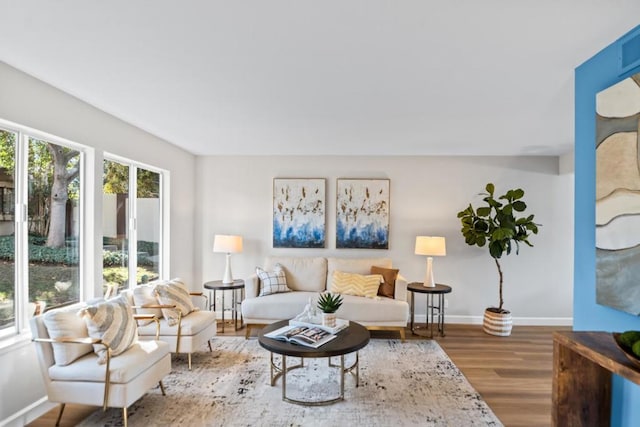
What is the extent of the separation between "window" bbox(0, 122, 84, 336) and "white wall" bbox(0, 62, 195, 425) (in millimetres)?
132

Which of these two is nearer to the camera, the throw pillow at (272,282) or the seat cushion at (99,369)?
the seat cushion at (99,369)

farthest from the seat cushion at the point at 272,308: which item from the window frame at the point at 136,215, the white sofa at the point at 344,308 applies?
the window frame at the point at 136,215

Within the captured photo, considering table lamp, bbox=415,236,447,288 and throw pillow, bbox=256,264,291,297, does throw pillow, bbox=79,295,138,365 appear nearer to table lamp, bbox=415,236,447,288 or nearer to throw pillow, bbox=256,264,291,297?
throw pillow, bbox=256,264,291,297

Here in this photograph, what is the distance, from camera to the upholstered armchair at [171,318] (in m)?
3.64

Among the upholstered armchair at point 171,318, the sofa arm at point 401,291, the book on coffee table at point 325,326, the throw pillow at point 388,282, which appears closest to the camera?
the book on coffee table at point 325,326

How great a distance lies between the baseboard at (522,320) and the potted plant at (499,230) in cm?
42

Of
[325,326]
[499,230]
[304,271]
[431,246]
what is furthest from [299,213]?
[499,230]

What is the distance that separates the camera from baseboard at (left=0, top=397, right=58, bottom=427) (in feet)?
8.30

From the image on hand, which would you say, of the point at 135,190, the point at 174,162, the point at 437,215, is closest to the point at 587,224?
the point at 437,215

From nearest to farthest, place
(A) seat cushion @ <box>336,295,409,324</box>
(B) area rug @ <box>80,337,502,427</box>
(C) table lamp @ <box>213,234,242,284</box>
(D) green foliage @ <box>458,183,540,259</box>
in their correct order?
(B) area rug @ <box>80,337,502,427</box>
(A) seat cushion @ <box>336,295,409,324</box>
(D) green foliage @ <box>458,183,540,259</box>
(C) table lamp @ <box>213,234,242,284</box>

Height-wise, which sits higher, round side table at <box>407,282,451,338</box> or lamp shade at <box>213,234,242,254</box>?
lamp shade at <box>213,234,242,254</box>

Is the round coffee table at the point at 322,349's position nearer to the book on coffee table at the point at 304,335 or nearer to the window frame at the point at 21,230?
the book on coffee table at the point at 304,335

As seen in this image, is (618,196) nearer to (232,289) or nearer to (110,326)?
(110,326)

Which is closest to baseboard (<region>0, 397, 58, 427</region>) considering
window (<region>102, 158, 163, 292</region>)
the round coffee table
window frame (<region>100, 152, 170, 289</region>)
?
window (<region>102, 158, 163, 292</region>)
